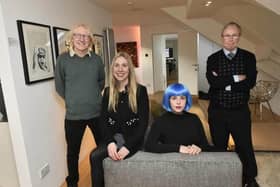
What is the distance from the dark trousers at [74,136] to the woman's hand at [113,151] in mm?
575

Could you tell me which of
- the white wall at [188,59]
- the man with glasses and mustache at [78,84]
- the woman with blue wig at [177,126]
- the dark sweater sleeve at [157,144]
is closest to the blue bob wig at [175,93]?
the woman with blue wig at [177,126]

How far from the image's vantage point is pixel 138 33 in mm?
A: 7301

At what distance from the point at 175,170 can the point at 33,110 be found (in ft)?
4.45

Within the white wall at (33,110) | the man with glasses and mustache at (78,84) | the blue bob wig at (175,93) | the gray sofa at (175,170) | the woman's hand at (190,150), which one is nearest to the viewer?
the gray sofa at (175,170)

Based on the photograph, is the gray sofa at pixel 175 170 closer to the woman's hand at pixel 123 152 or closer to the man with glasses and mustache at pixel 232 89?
the woman's hand at pixel 123 152

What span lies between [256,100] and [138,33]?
176 inches

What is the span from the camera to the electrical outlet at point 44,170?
2130 millimetres

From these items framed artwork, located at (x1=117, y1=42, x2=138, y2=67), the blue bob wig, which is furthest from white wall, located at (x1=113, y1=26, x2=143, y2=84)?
the blue bob wig

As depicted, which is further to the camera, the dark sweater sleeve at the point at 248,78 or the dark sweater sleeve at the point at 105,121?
the dark sweater sleeve at the point at 248,78

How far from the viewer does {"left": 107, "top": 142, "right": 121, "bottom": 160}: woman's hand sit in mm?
1402

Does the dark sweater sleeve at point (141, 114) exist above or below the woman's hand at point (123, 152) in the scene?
above

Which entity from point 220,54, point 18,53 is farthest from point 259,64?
point 18,53

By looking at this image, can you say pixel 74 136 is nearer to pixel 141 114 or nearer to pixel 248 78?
pixel 141 114

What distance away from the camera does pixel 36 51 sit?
2.09m
